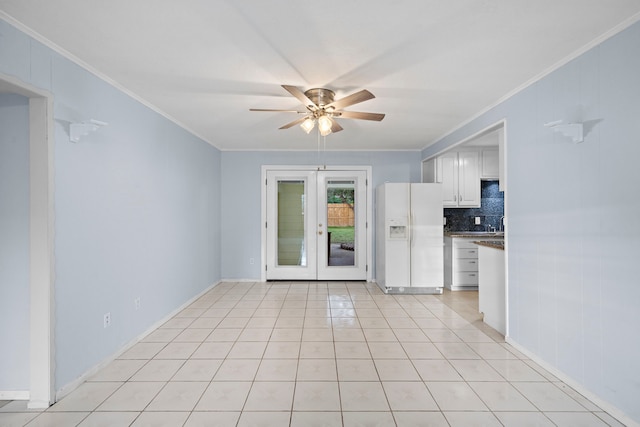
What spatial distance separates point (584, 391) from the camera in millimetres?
2236

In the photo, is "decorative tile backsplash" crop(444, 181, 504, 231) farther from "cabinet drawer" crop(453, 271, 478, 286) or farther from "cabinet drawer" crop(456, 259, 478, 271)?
"cabinet drawer" crop(453, 271, 478, 286)

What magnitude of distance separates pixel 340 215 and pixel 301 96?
346 cm

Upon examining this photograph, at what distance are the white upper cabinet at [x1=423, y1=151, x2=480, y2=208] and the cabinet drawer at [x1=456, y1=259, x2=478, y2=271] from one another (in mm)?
935

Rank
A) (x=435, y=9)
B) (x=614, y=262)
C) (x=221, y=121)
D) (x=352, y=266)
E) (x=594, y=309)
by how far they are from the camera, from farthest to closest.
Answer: (x=352, y=266)
(x=221, y=121)
(x=594, y=309)
(x=614, y=262)
(x=435, y=9)

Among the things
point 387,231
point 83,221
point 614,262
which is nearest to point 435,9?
point 614,262

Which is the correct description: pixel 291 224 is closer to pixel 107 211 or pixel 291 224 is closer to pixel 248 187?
pixel 248 187

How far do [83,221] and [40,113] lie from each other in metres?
0.78

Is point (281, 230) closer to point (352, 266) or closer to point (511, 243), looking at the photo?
point (352, 266)

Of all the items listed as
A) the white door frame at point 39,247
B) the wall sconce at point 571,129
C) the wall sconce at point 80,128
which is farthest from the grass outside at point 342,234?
the white door frame at point 39,247

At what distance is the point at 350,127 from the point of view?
429 centimetres

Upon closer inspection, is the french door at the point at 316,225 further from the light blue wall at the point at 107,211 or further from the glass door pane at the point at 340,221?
the light blue wall at the point at 107,211

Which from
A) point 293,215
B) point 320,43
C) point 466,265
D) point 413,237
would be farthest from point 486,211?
point 320,43

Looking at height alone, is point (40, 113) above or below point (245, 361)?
above

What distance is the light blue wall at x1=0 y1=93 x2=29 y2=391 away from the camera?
2.13 metres
